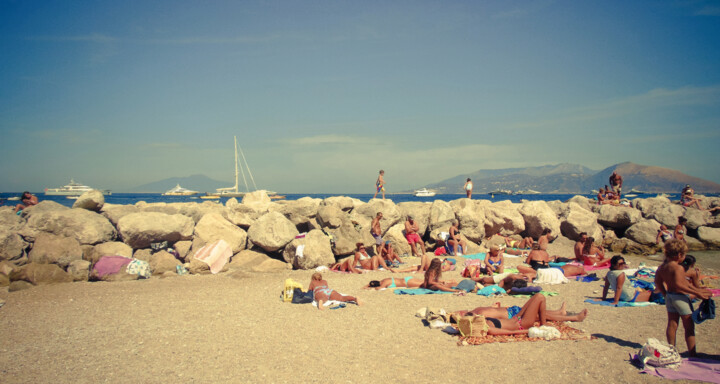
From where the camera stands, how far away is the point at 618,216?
1906 centimetres

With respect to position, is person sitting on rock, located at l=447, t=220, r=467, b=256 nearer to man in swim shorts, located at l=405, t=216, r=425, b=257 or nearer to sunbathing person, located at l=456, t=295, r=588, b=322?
man in swim shorts, located at l=405, t=216, r=425, b=257

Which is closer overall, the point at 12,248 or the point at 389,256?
the point at 12,248

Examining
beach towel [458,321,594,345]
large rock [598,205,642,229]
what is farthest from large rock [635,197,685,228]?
beach towel [458,321,594,345]

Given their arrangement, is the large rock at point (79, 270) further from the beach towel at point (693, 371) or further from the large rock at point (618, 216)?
the large rock at point (618, 216)

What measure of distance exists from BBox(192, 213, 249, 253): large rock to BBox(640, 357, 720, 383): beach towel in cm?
1121

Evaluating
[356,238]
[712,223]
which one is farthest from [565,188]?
[356,238]

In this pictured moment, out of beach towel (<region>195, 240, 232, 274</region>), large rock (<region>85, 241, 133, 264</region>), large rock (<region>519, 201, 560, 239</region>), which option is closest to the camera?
large rock (<region>85, 241, 133, 264</region>)

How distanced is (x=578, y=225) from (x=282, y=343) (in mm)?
14766

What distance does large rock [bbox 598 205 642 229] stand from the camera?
18766 mm

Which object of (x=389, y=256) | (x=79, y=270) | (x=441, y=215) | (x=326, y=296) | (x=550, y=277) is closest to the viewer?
(x=326, y=296)

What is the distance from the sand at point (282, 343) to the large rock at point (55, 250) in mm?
1960

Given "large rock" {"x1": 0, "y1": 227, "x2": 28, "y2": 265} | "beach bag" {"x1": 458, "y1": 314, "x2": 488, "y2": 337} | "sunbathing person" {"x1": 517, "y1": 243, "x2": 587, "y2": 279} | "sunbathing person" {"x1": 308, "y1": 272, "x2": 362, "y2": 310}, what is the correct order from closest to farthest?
"beach bag" {"x1": 458, "y1": 314, "x2": 488, "y2": 337}
"sunbathing person" {"x1": 308, "y1": 272, "x2": 362, "y2": 310}
"sunbathing person" {"x1": 517, "y1": 243, "x2": 587, "y2": 279}
"large rock" {"x1": 0, "y1": 227, "x2": 28, "y2": 265}

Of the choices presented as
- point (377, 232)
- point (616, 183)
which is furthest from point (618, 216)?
point (377, 232)

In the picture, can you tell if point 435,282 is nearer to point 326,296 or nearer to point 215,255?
point 326,296
